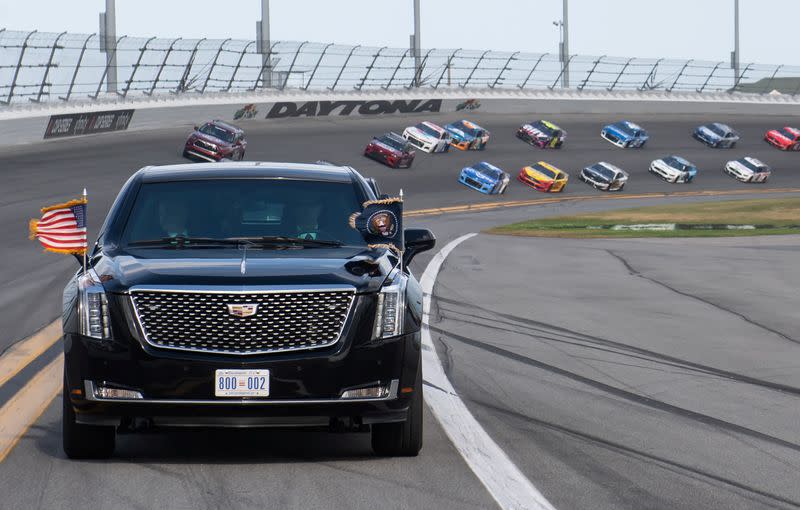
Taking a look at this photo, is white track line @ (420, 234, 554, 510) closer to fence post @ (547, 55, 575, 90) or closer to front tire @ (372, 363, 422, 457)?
front tire @ (372, 363, 422, 457)

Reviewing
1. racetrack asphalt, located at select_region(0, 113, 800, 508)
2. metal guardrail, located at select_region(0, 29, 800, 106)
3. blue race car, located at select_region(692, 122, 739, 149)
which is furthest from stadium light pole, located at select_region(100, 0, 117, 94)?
blue race car, located at select_region(692, 122, 739, 149)

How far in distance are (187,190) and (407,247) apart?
150cm

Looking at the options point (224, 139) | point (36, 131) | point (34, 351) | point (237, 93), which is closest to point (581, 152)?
point (237, 93)

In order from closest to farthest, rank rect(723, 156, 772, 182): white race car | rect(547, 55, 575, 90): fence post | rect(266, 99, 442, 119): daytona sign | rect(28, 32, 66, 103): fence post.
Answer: rect(28, 32, 66, 103): fence post < rect(723, 156, 772, 182): white race car < rect(266, 99, 442, 119): daytona sign < rect(547, 55, 575, 90): fence post

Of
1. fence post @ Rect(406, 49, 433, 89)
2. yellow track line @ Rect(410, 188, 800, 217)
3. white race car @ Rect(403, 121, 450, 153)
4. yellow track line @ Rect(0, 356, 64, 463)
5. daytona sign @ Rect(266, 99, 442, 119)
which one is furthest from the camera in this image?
fence post @ Rect(406, 49, 433, 89)

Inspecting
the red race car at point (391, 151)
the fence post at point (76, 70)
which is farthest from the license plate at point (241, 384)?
the fence post at point (76, 70)

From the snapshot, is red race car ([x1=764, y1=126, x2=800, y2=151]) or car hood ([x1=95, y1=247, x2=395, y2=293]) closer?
car hood ([x1=95, y1=247, x2=395, y2=293])

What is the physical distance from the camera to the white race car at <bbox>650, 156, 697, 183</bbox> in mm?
59781

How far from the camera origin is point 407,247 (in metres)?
8.63

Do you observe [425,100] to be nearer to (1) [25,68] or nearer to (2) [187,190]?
(1) [25,68]

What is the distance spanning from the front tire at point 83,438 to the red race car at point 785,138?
221 ft

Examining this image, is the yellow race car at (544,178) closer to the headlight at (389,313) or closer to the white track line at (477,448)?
the white track line at (477,448)

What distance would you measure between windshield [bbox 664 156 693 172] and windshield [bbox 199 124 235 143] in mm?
22622

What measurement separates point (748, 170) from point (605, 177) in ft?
32.9
